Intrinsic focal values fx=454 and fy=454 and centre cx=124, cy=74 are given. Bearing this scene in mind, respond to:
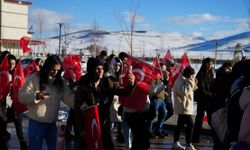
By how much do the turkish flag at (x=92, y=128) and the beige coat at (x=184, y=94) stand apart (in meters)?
3.41

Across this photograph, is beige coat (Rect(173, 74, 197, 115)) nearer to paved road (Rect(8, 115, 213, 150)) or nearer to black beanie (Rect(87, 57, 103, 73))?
paved road (Rect(8, 115, 213, 150))

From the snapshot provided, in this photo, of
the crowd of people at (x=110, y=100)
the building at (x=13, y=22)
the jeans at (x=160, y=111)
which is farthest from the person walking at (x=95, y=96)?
the building at (x=13, y=22)

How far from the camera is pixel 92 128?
5262 millimetres

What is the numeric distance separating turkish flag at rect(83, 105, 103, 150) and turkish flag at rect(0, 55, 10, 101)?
2.54m

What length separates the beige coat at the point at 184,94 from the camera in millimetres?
8398

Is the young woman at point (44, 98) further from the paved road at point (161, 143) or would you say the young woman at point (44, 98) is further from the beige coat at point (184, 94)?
the beige coat at point (184, 94)

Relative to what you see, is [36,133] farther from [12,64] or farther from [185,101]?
[185,101]

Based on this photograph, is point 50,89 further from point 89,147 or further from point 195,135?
point 195,135

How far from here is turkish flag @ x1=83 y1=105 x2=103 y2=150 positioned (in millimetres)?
5254

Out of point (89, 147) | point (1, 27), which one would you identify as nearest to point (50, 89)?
point (89, 147)

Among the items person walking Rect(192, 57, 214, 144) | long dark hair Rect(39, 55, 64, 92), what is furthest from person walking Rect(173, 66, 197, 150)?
long dark hair Rect(39, 55, 64, 92)

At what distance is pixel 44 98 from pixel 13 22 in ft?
214

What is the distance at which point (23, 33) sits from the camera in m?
69.3

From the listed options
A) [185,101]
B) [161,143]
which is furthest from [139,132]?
[161,143]
